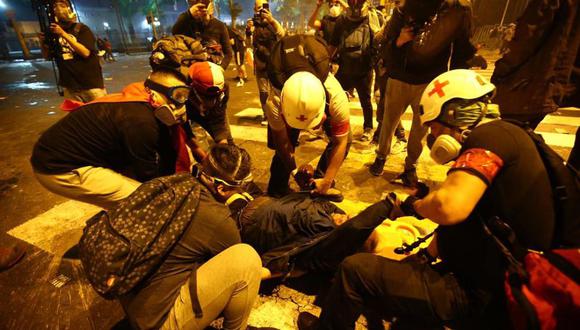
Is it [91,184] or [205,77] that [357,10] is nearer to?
[205,77]

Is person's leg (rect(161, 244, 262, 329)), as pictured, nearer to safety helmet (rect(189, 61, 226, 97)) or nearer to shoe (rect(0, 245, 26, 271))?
safety helmet (rect(189, 61, 226, 97))

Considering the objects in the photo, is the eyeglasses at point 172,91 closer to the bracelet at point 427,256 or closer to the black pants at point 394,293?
the black pants at point 394,293

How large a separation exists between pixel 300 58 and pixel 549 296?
2335mm

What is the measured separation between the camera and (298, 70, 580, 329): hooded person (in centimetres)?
132

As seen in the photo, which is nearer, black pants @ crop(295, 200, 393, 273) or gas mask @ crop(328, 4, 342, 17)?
black pants @ crop(295, 200, 393, 273)

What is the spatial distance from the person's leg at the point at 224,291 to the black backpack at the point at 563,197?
60.4 inches

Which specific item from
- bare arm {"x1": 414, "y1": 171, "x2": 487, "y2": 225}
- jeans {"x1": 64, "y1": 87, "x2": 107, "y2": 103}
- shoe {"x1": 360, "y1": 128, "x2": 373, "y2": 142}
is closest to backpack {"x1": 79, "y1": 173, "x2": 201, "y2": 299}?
bare arm {"x1": 414, "y1": 171, "x2": 487, "y2": 225}

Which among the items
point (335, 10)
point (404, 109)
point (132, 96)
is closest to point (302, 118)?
point (132, 96)

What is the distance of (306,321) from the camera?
6.57 ft

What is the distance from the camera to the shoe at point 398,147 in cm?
454

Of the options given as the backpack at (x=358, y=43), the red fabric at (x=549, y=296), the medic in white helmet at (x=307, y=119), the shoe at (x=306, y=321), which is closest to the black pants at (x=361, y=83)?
the backpack at (x=358, y=43)

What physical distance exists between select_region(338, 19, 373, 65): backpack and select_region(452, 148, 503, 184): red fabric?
355 cm

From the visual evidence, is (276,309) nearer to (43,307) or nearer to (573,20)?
(43,307)

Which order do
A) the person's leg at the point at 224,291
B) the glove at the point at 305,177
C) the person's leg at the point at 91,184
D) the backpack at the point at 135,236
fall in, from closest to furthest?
the backpack at the point at 135,236
the person's leg at the point at 224,291
the person's leg at the point at 91,184
the glove at the point at 305,177
